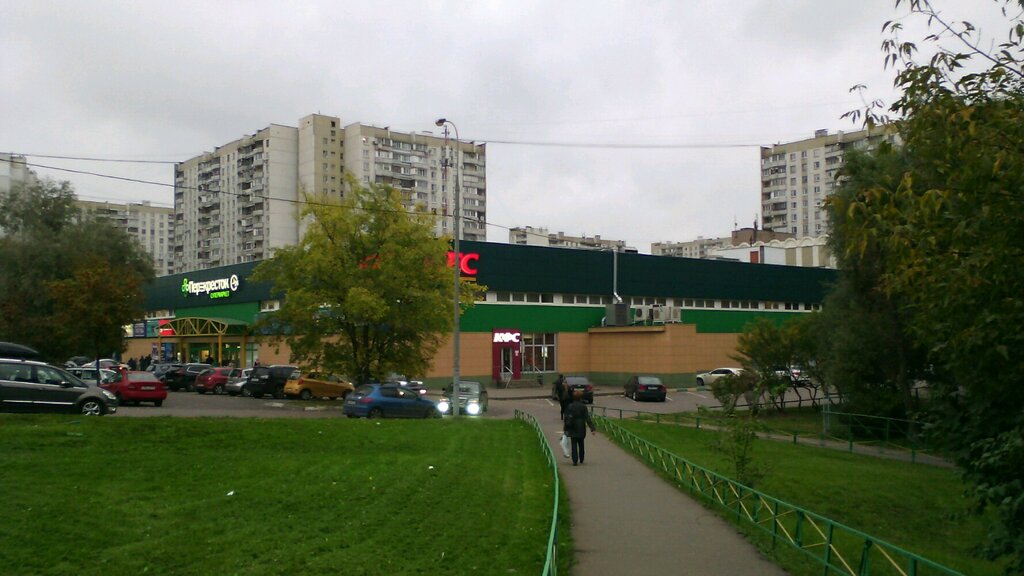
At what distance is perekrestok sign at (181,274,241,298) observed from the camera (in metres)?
61.2

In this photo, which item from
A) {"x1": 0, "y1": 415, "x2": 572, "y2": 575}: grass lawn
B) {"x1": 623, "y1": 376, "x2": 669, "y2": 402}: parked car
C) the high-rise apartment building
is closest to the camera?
{"x1": 0, "y1": 415, "x2": 572, "y2": 575}: grass lawn

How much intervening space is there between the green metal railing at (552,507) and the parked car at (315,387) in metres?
12.5

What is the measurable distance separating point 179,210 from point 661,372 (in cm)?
10158

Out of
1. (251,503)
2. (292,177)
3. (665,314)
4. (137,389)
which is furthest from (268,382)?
(292,177)

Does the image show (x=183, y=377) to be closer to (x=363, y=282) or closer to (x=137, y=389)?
(x=137, y=389)

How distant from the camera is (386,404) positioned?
3011 cm

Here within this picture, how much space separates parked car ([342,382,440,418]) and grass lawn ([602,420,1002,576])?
9.20m

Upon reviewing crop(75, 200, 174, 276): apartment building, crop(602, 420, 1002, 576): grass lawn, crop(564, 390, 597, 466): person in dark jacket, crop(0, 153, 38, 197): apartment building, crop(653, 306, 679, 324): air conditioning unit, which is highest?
crop(75, 200, 174, 276): apartment building

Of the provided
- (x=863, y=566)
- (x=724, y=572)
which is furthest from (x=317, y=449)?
(x=863, y=566)

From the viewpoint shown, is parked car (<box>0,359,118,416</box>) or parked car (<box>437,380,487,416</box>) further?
parked car (<box>437,380,487,416</box>)

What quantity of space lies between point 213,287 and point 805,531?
2290 inches

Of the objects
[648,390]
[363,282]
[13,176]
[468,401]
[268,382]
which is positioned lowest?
[648,390]

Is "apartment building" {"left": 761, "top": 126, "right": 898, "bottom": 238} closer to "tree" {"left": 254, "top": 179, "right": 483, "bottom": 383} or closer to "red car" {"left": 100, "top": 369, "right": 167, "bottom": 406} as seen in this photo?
"tree" {"left": 254, "top": 179, "right": 483, "bottom": 383}

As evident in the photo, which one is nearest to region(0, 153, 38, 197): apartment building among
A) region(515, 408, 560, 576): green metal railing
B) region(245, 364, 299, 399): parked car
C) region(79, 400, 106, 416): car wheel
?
region(245, 364, 299, 399): parked car
